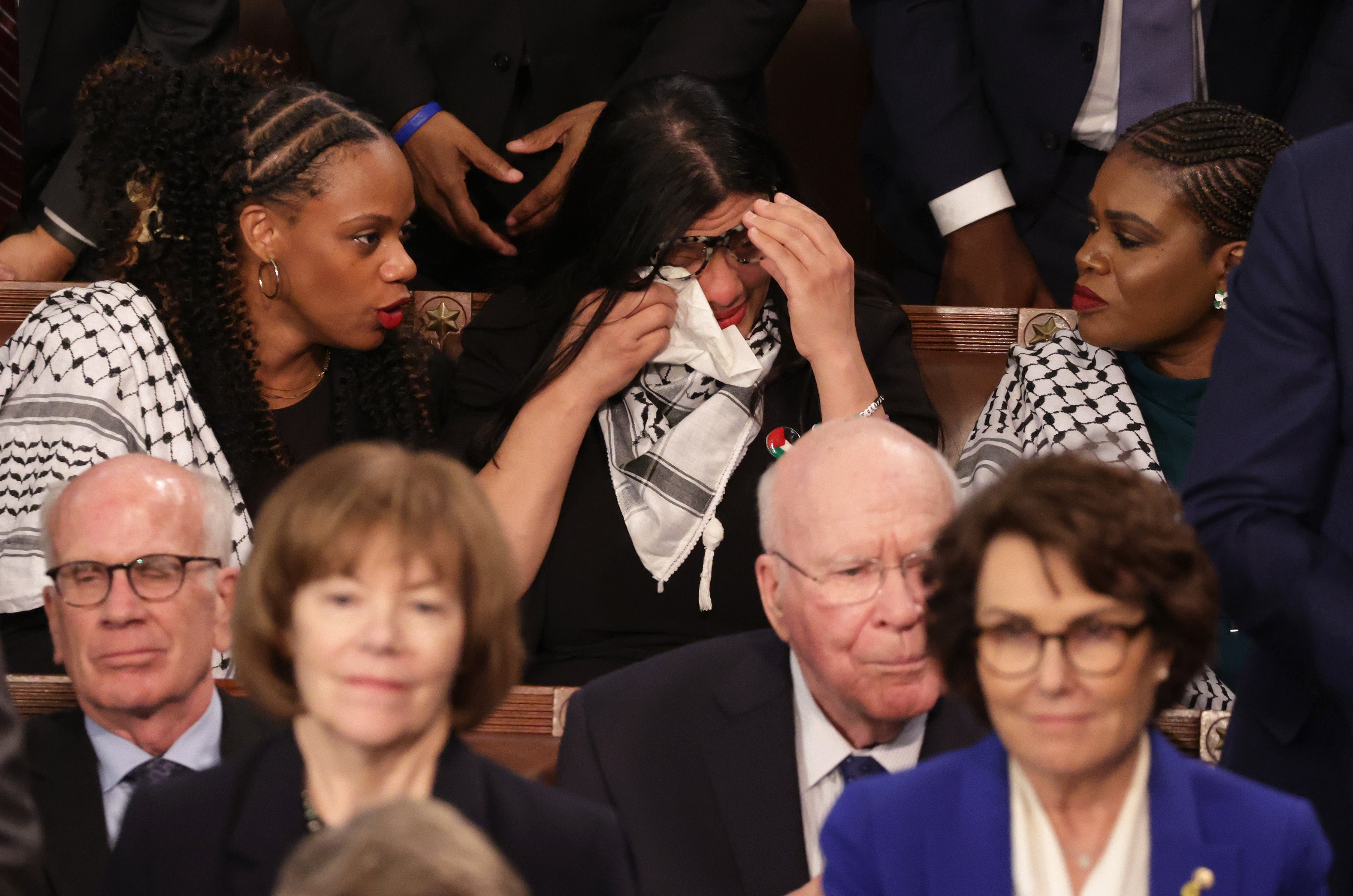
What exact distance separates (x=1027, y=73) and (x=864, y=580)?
1701mm

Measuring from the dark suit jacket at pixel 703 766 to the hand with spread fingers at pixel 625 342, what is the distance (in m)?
0.82

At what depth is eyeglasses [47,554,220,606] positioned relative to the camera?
1.74 metres

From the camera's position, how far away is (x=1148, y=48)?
118 inches

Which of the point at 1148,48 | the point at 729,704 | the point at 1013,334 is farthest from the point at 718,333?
the point at 1148,48

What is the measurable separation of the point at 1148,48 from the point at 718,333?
3.63 feet

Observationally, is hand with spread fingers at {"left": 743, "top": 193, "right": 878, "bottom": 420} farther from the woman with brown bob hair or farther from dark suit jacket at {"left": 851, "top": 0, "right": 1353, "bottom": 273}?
the woman with brown bob hair

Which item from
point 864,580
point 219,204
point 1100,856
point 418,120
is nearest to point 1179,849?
point 1100,856

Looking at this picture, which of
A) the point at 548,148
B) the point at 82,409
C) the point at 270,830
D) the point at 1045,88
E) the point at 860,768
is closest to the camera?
the point at 270,830

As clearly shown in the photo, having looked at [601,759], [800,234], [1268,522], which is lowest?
[601,759]

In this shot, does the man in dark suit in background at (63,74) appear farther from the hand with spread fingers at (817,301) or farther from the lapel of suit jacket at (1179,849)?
the lapel of suit jacket at (1179,849)

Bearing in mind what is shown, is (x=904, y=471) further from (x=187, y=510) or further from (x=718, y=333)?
(x=718, y=333)

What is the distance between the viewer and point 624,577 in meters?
2.46

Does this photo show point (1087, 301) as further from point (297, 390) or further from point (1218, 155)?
point (297, 390)

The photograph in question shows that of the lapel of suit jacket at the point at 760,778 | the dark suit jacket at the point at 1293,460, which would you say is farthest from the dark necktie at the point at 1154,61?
the lapel of suit jacket at the point at 760,778
